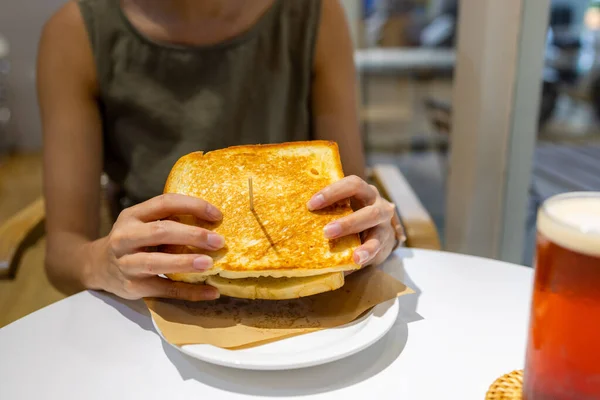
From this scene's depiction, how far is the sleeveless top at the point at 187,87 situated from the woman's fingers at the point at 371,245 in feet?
2.15

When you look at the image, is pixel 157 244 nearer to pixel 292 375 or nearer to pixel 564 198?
pixel 292 375

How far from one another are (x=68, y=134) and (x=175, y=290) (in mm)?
614

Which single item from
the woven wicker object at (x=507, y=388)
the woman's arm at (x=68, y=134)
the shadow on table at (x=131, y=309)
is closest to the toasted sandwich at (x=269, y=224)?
the shadow on table at (x=131, y=309)

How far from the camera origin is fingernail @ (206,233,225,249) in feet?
2.29

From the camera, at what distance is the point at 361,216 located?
0.74 meters

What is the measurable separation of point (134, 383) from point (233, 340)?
127 millimetres

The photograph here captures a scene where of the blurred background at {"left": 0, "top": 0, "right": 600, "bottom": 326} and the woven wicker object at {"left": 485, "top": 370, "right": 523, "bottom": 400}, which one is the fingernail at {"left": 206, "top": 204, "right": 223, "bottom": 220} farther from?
the blurred background at {"left": 0, "top": 0, "right": 600, "bottom": 326}

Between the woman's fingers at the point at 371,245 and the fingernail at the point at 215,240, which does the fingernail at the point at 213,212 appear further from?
the woman's fingers at the point at 371,245

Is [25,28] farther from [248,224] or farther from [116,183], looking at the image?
[248,224]

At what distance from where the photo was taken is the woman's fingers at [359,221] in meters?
0.72

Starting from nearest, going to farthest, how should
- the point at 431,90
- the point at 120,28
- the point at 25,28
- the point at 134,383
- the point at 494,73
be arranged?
1. the point at 134,383
2. the point at 120,28
3. the point at 494,73
4. the point at 431,90
5. the point at 25,28

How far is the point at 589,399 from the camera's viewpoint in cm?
50

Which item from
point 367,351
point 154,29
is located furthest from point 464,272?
point 154,29

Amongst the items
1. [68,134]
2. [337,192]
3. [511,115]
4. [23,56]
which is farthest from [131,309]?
[23,56]
